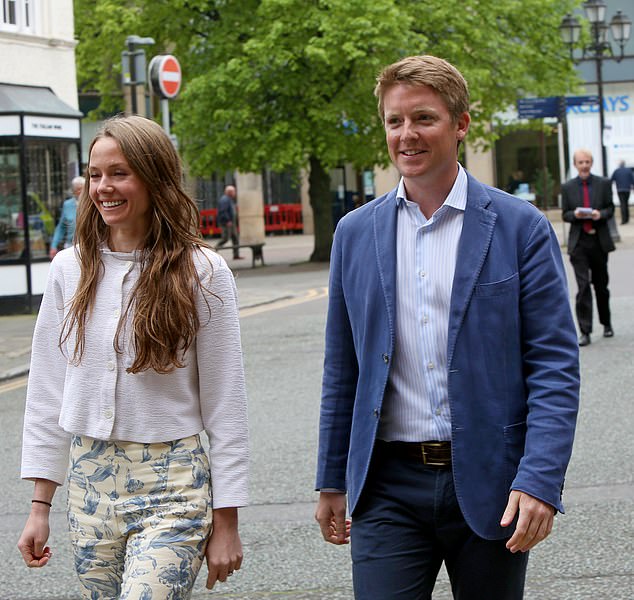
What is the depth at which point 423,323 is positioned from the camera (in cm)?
321

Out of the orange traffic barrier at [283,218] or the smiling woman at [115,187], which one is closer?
the smiling woman at [115,187]

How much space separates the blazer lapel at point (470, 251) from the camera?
10.3ft

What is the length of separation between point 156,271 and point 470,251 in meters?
0.77

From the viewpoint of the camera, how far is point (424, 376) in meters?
3.21

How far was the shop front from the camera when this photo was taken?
19.9 metres

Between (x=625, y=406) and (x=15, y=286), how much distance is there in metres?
12.3

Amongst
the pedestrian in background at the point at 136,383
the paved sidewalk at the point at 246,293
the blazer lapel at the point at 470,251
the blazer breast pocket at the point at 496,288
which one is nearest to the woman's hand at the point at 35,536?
the pedestrian in background at the point at 136,383

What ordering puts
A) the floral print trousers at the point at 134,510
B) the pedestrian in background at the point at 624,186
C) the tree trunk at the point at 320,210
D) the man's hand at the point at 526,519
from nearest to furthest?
1. the man's hand at the point at 526,519
2. the floral print trousers at the point at 134,510
3. the tree trunk at the point at 320,210
4. the pedestrian in background at the point at 624,186

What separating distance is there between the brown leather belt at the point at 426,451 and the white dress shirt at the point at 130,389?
38 cm

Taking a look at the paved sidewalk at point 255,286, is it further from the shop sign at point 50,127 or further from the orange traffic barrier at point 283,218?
the orange traffic barrier at point 283,218

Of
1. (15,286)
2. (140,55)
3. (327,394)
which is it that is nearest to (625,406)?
(327,394)

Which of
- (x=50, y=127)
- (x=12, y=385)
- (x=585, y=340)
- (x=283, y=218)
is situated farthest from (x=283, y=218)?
(x=12, y=385)

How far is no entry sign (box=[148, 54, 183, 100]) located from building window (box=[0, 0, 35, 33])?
4.51m

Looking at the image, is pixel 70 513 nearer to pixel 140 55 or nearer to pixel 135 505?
pixel 135 505
